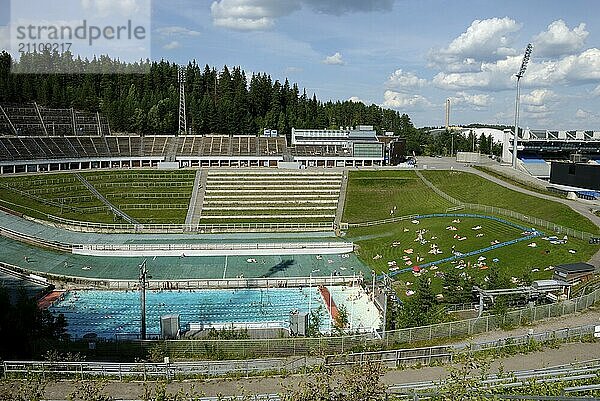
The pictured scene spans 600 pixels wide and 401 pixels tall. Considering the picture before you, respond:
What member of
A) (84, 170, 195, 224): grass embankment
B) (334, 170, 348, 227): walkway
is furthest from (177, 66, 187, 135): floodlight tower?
(334, 170, 348, 227): walkway

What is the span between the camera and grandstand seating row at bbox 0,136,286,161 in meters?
54.2

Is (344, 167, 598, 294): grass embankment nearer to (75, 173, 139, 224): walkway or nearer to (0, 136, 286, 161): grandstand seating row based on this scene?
(0, 136, 286, 161): grandstand seating row

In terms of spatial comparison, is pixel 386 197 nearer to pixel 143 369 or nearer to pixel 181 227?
pixel 181 227

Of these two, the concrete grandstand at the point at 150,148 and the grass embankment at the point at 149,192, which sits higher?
the concrete grandstand at the point at 150,148

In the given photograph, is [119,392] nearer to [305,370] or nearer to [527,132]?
[305,370]

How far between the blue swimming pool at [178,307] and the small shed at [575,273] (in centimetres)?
1110

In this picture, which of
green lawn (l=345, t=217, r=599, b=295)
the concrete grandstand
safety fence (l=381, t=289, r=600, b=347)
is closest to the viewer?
safety fence (l=381, t=289, r=600, b=347)

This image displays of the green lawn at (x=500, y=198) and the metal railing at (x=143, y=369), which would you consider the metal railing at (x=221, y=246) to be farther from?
the metal railing at (x=143, y=369)

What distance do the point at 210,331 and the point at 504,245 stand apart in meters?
19.9

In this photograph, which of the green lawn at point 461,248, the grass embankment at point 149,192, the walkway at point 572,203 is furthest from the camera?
the grass embankment at point 149,192

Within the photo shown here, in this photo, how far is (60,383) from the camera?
42.4ft

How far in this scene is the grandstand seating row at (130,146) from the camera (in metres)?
54.2

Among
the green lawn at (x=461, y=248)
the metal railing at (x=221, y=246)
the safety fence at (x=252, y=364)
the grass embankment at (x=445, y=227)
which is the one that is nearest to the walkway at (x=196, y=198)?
the metal railing at (x=221, y=246)

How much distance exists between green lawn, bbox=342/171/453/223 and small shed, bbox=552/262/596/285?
1994 centimetres
